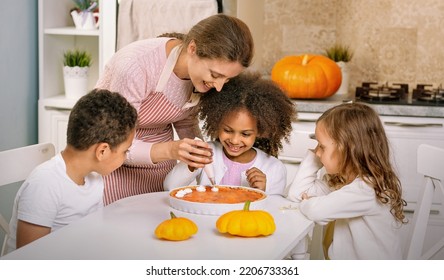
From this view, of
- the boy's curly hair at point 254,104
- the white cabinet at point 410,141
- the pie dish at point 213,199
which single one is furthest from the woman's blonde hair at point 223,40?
the white cabinet at point 410,141

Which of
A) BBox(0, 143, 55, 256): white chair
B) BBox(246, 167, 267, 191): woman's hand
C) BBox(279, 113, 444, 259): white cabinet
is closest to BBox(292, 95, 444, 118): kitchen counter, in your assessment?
BBox(279, 113, 444, 259): white cabinet

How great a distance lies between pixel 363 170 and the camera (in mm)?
1428

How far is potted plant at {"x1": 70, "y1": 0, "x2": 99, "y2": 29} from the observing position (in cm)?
245

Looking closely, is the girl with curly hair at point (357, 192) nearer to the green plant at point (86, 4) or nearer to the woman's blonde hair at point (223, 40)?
the woman's blonde hair at point (223, 40)

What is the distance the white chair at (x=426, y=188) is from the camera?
157 cm

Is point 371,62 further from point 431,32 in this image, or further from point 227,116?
point 227,116

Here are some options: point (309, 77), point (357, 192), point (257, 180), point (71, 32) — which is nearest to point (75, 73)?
point (71, 32)

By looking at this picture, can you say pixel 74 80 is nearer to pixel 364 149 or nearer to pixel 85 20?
pixel 85 20

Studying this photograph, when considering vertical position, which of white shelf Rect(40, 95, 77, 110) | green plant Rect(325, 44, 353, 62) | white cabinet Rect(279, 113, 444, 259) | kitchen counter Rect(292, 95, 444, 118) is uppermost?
green plant Rect(325, 44, 353, 62)

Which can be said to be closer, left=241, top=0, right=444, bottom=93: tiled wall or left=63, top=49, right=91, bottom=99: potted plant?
left=63, top=49, right=91, bottom=99: potted plant

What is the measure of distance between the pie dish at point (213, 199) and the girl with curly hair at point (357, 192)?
0.33 feet

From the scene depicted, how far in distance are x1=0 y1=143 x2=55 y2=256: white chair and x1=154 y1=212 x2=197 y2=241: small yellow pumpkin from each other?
18.8 inches

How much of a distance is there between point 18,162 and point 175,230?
551 mm

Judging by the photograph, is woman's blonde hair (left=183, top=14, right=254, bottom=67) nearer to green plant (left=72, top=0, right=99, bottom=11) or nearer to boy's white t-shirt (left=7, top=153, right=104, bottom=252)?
boy's white t-shirt (left=7, top=153, right=104, bottom=252)
